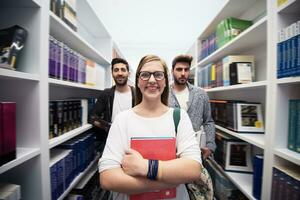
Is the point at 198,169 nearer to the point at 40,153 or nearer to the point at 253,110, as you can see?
the point at 40,153

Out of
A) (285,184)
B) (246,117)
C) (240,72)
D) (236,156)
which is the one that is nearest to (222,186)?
(236,156)

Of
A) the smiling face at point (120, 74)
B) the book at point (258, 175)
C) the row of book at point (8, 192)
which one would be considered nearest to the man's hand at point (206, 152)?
the book at point (258, 175)

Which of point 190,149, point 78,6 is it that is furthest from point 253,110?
point 78,6

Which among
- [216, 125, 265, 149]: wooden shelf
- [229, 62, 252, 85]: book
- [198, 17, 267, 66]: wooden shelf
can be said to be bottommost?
[216, 125, 265, 149]: wooden shelf

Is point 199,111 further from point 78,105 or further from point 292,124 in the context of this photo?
point 78,105

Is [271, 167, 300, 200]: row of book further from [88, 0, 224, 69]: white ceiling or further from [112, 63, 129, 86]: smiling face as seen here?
[88, 0, 224, 69]: white ceiling

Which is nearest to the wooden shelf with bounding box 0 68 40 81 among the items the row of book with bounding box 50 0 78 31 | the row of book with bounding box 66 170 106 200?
the row of book with bounding box 50 0 78 31

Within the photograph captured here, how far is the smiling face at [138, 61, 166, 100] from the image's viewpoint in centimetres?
78

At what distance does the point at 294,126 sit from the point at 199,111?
28.2 inches

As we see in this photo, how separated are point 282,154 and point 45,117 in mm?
1364

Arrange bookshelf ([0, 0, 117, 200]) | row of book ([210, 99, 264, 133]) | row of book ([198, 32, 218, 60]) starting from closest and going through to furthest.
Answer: bookshelf ([0, 0, 117, 200]) < row of book ([210, 99, 264, 133]) < row of book ([198, 32, 218, 60])

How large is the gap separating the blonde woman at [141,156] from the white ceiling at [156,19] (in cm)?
265

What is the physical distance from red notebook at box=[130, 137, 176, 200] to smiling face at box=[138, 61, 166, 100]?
0.65 ft

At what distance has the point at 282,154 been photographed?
0.94 m
